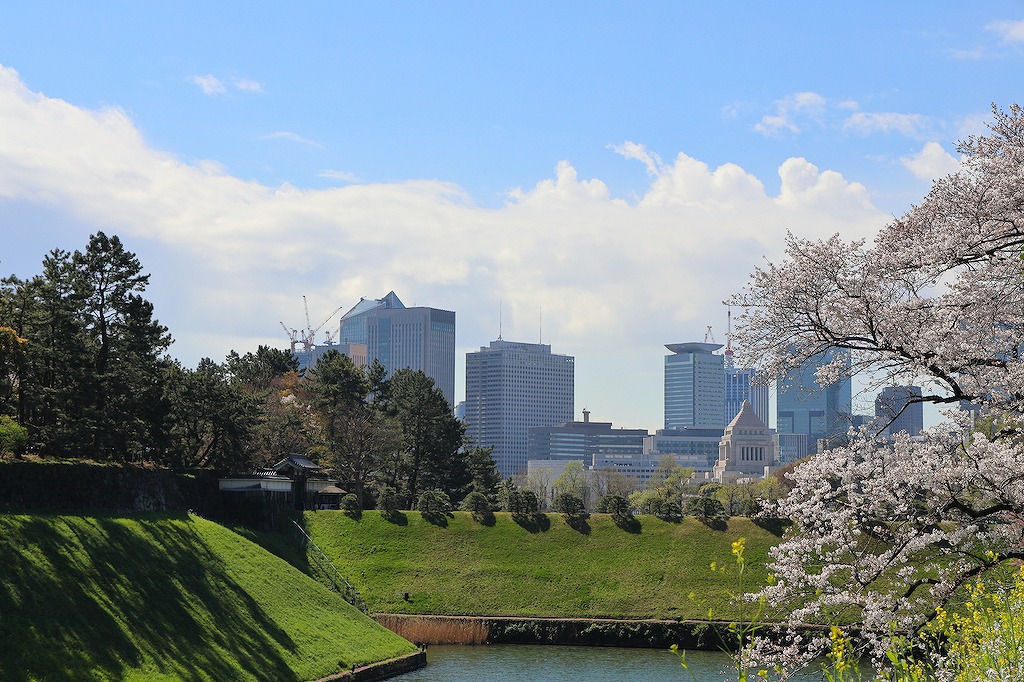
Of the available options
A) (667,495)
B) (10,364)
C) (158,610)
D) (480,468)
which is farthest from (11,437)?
(667,495)

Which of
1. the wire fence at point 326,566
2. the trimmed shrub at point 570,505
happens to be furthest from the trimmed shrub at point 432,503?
the wire fence at point 326,566

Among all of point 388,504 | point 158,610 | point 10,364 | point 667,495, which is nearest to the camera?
point 158,610

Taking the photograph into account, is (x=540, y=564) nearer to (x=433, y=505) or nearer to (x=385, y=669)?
(x=433, y=505)

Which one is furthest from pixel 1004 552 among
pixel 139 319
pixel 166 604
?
pixel 139 319

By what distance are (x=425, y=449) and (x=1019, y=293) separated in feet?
224

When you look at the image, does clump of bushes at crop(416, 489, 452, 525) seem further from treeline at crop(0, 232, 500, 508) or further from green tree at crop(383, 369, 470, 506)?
green tree at crop(383, 369, 470, 506)

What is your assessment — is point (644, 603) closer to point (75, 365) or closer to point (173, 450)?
point (173, 450)

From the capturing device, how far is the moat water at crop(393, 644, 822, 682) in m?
42.8

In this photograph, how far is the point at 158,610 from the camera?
35.4m

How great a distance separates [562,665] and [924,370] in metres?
34.1

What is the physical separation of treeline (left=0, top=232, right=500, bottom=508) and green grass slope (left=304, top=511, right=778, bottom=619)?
5656 millimetres

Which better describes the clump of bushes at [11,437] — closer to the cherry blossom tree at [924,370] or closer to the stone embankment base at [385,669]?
the stone embankment base at [385,669]

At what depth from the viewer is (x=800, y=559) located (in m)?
16.9

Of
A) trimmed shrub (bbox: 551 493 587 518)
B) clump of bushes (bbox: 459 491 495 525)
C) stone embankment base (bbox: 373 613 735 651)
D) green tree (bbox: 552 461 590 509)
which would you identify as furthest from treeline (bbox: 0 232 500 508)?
green tree (bbox: 552 461 590 509)
